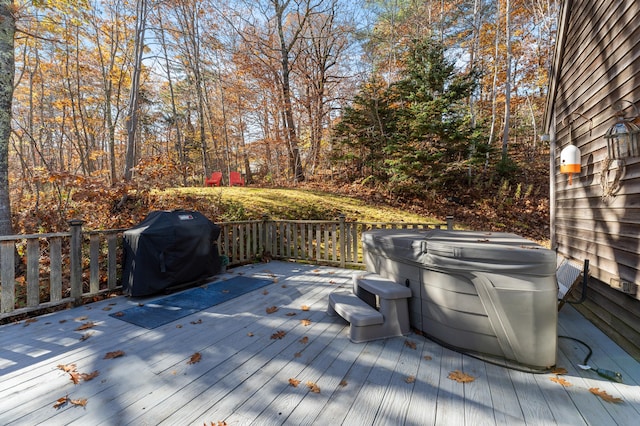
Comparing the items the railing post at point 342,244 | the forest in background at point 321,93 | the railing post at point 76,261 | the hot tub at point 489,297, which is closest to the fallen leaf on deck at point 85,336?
the railing post at point 76,261

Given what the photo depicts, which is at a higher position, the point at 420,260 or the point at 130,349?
the point at 420,260

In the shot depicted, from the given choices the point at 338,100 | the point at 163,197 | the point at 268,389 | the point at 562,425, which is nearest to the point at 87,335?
the point at 268,389

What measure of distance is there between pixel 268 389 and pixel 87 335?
1826mm

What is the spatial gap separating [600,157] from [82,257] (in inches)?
256

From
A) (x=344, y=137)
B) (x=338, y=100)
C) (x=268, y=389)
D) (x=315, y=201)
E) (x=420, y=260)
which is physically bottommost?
(x=268, y=389)

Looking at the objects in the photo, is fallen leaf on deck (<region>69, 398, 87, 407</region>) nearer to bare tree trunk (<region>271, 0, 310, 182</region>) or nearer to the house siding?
the house siding

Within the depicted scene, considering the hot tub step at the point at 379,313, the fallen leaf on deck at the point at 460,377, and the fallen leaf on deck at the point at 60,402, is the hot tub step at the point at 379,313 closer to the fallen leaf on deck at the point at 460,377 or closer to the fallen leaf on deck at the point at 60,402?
the fallen leaf on deck at the point at 460,377

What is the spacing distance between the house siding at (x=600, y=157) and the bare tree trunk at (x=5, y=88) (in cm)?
652

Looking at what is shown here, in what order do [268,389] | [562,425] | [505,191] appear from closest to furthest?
[562,425], [268,389], [505,191]

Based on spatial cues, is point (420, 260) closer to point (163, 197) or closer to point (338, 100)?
point (163, 197)

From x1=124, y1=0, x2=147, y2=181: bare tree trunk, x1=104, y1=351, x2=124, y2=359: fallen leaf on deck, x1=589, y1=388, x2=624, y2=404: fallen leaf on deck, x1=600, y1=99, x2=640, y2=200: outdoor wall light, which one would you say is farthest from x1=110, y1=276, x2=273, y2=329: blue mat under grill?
x1=600, y1=99, x2=640, y2=200: outdoor wall light

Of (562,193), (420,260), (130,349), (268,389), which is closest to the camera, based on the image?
(268,389)

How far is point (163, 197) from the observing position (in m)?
6.74

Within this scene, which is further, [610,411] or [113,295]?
[113,295]
